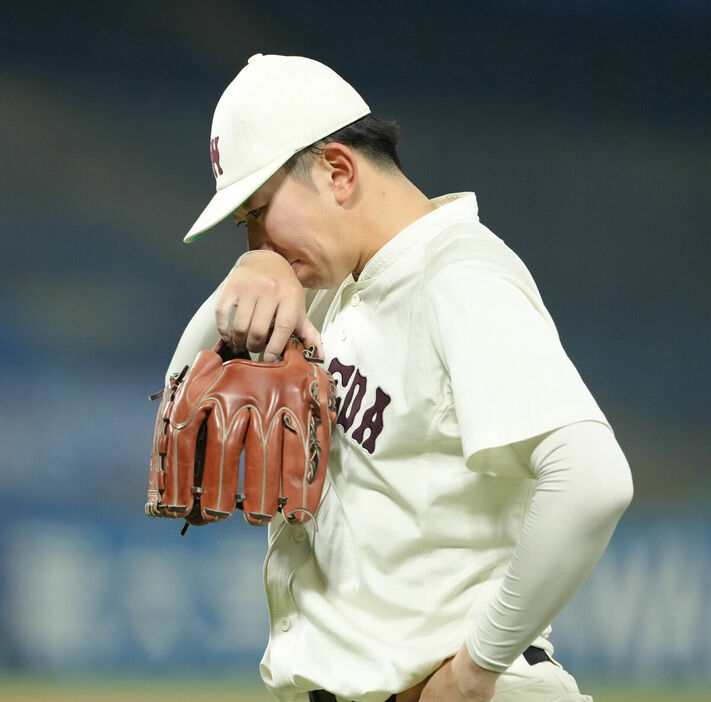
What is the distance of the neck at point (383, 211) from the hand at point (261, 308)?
4.3 inches

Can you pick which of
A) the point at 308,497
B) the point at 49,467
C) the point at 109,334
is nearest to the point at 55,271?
the point at 109,334

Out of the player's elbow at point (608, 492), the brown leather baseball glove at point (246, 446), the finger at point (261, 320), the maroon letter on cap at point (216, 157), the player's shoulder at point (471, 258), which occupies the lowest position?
the brown leather baseball glove at point (246, 446)

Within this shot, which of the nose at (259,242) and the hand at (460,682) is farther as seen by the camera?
the nose at (259,242)

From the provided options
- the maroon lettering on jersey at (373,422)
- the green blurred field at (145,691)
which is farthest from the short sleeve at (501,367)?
the green blurred field at (145,691)

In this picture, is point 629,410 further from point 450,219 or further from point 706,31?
point 450,219

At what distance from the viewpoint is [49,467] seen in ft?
12.9

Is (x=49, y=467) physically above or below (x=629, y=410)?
below

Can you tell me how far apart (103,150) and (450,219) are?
320 cm

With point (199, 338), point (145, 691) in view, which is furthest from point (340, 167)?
point (145, 691)

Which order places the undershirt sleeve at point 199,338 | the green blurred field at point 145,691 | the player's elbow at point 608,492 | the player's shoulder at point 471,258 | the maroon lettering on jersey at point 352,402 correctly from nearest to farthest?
the player's elbow at point 608,492, the player's shoulder at point 471,258, the maroon lettering on jersey at point 352,402, the undershirt sleeve at point 199,338, the green blurred field at point 145,691

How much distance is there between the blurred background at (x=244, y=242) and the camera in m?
3.91

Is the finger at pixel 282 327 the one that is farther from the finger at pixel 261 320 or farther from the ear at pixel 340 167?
the ear at pixel 340 167

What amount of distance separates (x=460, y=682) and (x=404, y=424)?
11.2 inches

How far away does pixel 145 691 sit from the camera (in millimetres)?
3746
